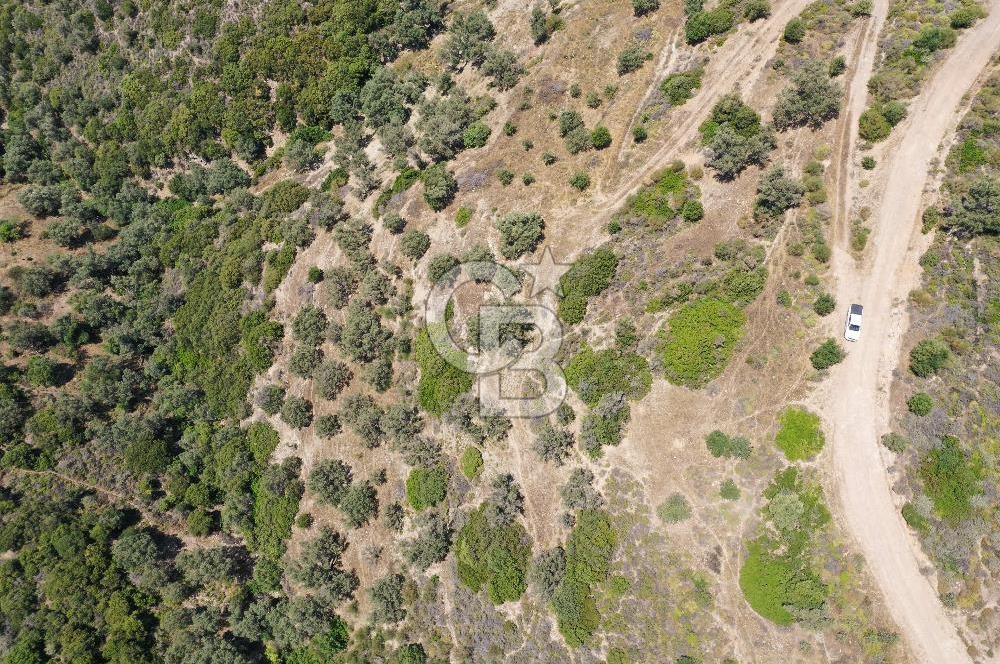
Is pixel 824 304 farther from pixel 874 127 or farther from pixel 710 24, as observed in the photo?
pixel 710 24

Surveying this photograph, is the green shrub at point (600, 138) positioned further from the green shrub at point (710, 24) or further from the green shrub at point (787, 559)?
the green shrub at point (787, 559)

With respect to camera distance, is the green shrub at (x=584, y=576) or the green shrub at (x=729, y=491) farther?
the green shrub at (x=584, y=576)

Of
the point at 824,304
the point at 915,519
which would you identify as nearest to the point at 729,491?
the point at 915,519

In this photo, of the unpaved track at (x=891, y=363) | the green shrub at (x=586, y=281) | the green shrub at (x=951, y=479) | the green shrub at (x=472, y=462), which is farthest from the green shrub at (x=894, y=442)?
the green shrub at (x=472, y=462)

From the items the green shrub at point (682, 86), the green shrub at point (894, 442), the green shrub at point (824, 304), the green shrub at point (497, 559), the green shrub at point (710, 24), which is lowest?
the green shrub at point (497, 559)

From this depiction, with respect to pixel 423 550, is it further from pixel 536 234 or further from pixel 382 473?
pixel 536 234

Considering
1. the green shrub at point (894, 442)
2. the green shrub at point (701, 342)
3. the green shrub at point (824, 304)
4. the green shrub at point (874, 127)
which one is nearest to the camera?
the green shrub at point (894, 442)

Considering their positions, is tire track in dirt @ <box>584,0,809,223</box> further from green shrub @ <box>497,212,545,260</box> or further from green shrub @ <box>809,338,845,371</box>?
green shrub @ <box>809,338,845,371</box>
